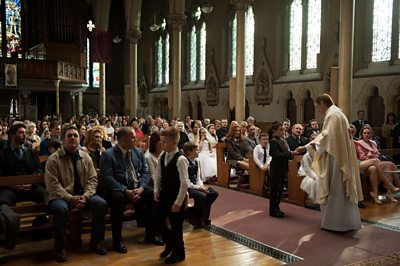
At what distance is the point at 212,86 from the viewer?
67.3 ft

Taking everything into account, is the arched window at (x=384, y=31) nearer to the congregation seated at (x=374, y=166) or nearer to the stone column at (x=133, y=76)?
the congregation seated at (x=374, y=166)

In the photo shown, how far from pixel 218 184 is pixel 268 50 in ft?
33.3

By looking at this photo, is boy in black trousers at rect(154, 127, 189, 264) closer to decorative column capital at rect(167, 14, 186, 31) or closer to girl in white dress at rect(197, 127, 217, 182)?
girl in white dress at rect(197, 127, 217, 182)

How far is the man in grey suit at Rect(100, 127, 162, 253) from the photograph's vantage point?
14.9 ft

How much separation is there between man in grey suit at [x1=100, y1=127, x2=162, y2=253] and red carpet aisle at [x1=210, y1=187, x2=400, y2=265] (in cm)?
103

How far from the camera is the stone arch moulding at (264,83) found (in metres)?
17.1

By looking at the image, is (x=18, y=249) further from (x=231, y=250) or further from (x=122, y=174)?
(x=231, y=250)

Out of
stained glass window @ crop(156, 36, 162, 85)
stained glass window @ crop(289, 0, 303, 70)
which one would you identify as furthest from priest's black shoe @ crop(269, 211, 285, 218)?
stained glass window @ crop(156, 36, 162, 85)

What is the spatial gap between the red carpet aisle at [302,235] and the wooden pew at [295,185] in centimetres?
19

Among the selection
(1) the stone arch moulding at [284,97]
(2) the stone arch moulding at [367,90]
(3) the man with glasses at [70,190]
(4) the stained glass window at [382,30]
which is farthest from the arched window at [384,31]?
(3) the man with glasses at [70,190]

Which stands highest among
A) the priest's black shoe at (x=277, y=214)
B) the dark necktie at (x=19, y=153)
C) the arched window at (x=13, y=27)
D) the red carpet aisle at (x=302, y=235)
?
the arched window at (x=13, y=27)

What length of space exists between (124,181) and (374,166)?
4448mm

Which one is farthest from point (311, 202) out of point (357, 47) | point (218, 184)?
point (357, 47)

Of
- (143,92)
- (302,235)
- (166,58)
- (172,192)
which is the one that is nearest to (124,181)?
(172,192)
